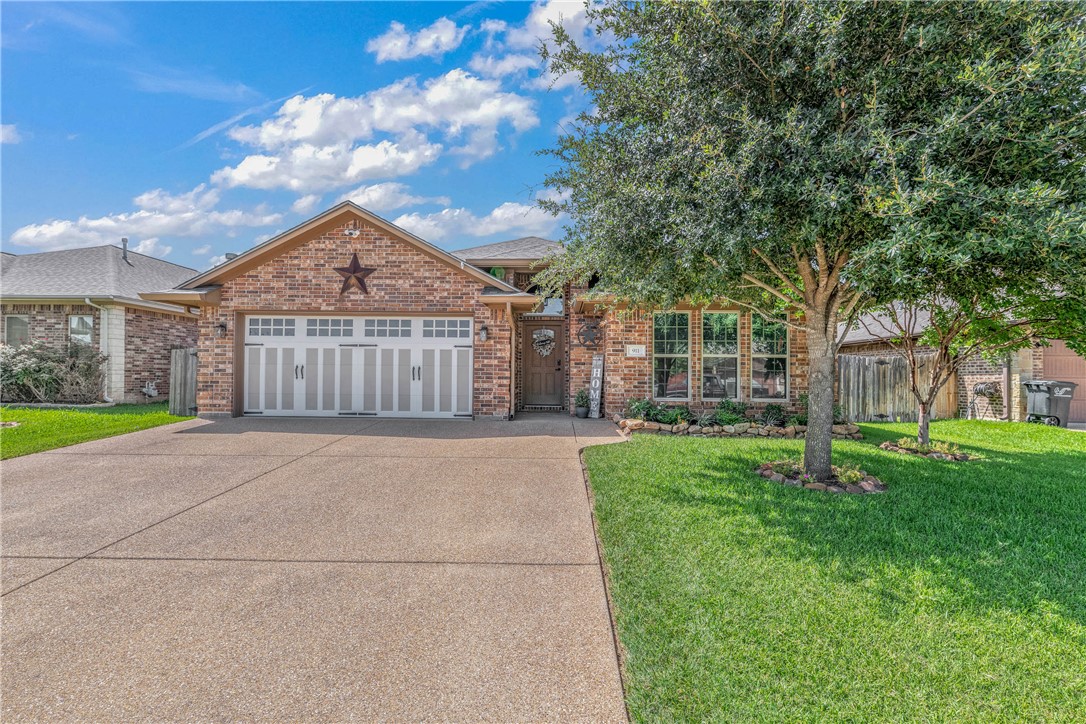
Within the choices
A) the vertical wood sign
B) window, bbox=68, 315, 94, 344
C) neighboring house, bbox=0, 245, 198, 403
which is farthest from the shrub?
window, bbox=68, 315, 94, 344

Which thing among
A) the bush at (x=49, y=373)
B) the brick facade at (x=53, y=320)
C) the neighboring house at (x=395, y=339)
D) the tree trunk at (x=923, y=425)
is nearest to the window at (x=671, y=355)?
the neighboring house at (x=395, y=339)

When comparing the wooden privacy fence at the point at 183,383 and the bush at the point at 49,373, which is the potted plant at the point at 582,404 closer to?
the wooden privacy fence at the point at 183,383

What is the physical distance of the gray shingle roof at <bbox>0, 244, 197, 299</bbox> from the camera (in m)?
12.9

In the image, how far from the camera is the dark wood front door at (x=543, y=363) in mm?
12461

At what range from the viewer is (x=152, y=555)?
3531mm

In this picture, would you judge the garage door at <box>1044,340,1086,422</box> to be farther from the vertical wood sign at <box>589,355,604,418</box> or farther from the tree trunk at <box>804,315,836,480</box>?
the vertical wood sign at <box>589,355,604,418</box>

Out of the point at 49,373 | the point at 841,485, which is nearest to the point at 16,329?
the point at 49,373

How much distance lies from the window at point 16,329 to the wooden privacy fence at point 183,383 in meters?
6.29

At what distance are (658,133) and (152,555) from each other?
5.56 m

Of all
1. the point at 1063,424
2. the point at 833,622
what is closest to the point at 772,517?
the point at 833,622

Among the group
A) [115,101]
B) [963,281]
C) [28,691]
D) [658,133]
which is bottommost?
[28,691]

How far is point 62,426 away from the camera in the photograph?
856 cm

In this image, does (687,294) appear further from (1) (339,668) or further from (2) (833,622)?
(1) (339,668)

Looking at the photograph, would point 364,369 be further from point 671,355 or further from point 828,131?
point 828,131
